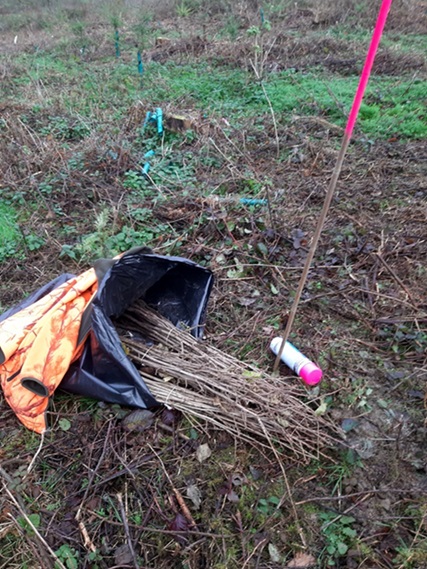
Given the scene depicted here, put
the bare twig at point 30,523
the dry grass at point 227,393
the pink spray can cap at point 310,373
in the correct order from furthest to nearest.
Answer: the pink spray can cap at point 310,373
the dry grass at point 227,393
the bare twig at point 30,523

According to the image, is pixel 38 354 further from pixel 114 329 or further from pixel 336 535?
Answer: pixel 336 535

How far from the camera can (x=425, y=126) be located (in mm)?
4742

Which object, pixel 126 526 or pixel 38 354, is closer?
pixel 126 526

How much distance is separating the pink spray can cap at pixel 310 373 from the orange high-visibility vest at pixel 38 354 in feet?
3.84

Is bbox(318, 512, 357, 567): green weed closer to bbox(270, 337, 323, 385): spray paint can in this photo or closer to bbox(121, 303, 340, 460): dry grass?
bbox(121, 303, 340, 460): dry grass

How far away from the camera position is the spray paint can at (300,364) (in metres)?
2.05

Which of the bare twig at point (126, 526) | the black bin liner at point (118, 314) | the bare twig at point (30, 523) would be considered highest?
the black bin liner at point (118, 314)

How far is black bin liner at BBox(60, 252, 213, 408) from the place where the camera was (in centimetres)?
190

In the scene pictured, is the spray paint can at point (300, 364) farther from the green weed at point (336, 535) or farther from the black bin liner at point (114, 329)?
the green weed at point (336, 535)

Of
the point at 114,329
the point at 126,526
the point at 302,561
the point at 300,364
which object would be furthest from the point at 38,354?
the point at 302,561

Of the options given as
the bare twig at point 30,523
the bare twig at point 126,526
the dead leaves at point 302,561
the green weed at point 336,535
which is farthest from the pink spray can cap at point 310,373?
the bare twig at point 30,523

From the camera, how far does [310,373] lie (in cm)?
204

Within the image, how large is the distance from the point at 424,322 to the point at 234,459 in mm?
1437

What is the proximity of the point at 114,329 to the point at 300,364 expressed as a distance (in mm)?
1009
